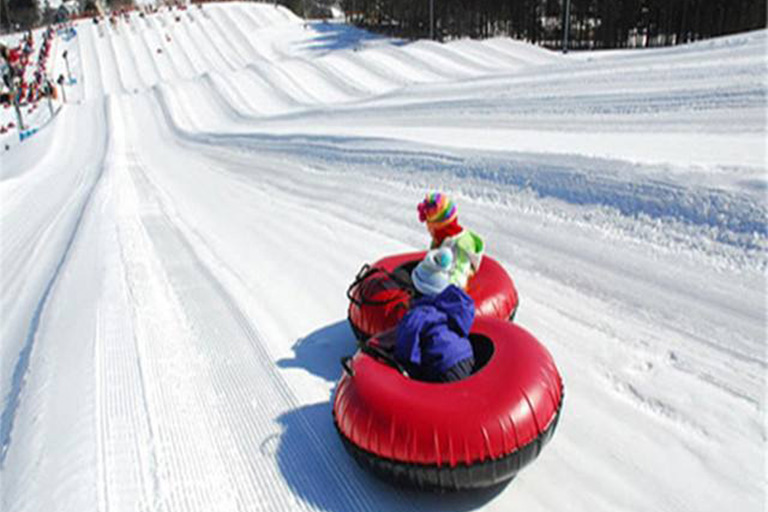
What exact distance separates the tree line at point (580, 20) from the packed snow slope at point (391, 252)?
1349 centimetres

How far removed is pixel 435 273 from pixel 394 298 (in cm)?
32

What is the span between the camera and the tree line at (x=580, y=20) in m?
20.1

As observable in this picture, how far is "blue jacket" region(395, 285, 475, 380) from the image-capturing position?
2.60 meters

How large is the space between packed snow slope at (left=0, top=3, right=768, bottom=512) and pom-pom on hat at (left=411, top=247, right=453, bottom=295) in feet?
3.01

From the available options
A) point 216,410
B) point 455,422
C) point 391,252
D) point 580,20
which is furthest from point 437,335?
point 580,20

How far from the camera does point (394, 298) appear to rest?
3.23 m

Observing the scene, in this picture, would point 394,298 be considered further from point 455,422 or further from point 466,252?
point 455,422

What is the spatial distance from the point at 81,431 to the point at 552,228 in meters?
3.99

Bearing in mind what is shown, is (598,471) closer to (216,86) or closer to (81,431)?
(81,431)

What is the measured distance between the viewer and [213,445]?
2.98 meters

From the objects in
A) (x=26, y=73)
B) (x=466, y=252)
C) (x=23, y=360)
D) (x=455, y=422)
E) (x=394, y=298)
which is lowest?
(x=23, y=360)

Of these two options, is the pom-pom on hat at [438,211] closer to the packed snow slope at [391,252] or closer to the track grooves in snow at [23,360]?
the packed snow slope at [391,252]

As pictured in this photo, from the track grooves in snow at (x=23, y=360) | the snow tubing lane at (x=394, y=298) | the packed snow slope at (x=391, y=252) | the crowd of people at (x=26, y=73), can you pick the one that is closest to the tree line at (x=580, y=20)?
the packed snow slope at (x=391, y=252)

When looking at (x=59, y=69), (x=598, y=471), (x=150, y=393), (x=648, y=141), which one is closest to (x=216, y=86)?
(x=59, y=69)
